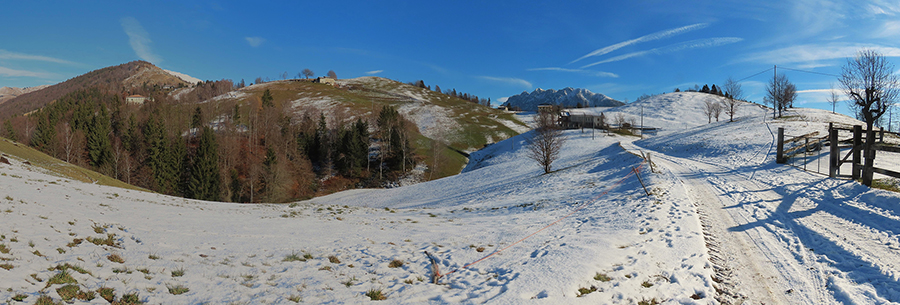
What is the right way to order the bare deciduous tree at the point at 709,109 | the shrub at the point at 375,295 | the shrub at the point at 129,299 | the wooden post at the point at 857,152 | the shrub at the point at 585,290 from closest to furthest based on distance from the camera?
the shrub at the point at 129,299, the shrub at the point at 375,295, the shrub at the point at 585,290, the wooden post at the point at 857,152, the bare deciduous tree at the point at 709,109

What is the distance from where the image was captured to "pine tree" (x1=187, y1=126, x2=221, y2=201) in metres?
58.7

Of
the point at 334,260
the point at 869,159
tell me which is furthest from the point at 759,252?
the point at 869,159

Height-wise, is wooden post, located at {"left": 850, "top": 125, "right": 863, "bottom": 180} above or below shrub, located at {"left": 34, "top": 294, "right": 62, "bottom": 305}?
above

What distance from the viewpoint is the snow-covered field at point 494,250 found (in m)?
6.71

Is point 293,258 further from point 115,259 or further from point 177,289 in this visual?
point 115,259

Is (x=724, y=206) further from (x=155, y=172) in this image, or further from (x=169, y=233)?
(x=155, y=172)

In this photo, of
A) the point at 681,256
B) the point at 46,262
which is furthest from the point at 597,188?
the point at 46,262

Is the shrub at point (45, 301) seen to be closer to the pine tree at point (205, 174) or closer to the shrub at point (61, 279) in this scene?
the shrub at point (61, 279)

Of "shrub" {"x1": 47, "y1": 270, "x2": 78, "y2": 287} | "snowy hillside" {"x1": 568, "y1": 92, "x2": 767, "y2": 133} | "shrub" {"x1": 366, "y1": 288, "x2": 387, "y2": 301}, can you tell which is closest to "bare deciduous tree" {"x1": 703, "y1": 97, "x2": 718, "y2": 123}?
"snowy hillside" {"x1": 568, "y1": 92, "x2": 767, "y2": 133}

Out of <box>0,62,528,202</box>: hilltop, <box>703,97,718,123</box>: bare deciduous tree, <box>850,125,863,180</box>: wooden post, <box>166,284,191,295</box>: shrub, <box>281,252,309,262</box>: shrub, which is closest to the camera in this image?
<box>166,284,191,295</box>: shrub

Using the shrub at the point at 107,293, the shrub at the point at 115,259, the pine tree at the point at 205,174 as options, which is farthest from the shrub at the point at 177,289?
the pine tree at the point at 205,174

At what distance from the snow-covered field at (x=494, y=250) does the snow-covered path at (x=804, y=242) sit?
0.05 metres

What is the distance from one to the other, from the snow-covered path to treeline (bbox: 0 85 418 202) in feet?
186

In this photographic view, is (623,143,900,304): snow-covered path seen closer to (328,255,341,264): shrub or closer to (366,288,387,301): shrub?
(366,288,387,301): shrub
